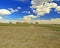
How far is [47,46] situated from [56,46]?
99 centimetres

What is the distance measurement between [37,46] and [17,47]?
7.30 ft

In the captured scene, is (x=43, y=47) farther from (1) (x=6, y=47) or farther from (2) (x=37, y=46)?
(1) (x=6, y=47)

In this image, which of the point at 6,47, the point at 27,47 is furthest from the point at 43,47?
the point at 6,47

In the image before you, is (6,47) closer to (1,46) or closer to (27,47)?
(1,46)

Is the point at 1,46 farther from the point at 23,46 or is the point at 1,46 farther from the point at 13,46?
the point at 23,46

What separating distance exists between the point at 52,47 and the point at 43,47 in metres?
0.96

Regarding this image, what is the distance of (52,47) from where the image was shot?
1614cm

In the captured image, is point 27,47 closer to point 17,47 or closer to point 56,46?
point 17,47

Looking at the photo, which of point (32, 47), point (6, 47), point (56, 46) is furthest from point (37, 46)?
point (6, 47)

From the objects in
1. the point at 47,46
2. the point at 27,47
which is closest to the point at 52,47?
the point at 47,46

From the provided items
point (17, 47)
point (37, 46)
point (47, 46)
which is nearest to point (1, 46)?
point (17, 47)

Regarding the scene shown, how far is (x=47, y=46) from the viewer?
16547mm

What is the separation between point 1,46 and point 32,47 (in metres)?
3.37

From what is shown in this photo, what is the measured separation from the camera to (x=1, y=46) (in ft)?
54.0
